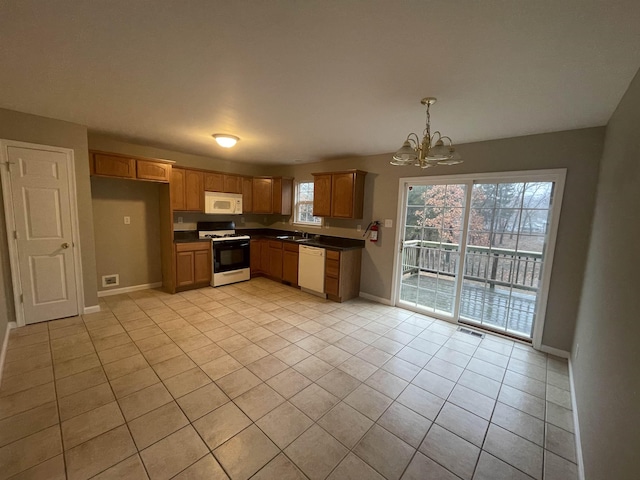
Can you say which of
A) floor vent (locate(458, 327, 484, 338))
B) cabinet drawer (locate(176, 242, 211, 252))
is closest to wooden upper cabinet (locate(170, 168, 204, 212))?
cabinet drawer (locate(176, 242, 211, 252))

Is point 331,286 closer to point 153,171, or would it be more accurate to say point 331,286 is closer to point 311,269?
point 311,269

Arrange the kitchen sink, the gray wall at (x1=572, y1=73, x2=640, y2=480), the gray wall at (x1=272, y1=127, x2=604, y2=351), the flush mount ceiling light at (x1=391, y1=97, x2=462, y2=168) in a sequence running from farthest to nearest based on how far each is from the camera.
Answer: the kitchen sink, the gray wall at (x1=272, y1=127, x2=604, y2=351), the flush mount ceiling light at (x1=391, y1=97, x2=462, y2=168), the gray wall at (x1=572, y1=73, x2=640, y2=480)

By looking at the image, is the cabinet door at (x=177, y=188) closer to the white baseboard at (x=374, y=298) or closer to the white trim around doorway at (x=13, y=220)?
the white trim around doorway at (x=13, y=220)

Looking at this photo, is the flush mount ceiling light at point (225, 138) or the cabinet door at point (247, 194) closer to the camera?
the flush mount ceiling light at point (225, 138)

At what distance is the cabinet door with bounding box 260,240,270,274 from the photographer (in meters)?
5.55

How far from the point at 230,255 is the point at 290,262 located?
1147 millimetres

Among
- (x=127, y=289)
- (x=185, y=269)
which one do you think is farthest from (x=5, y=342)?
(x=185, y=269)

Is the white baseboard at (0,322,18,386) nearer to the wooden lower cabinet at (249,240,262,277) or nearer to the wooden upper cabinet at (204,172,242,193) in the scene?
the wooden upper cabinet at (204,172,242,193)

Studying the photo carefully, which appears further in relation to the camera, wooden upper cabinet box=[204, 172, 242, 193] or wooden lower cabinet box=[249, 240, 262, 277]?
wooden lower cabinet box=[249, 240, 262, 277]

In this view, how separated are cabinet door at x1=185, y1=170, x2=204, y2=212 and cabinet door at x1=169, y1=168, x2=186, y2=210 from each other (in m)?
0.07

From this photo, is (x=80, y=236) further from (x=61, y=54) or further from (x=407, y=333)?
(x=407, y=333)

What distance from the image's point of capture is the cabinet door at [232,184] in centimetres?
511

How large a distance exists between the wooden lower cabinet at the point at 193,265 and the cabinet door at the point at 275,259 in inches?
46.8

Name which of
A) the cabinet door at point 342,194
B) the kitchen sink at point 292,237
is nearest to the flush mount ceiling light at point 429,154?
the cabinet door at point 342,194
